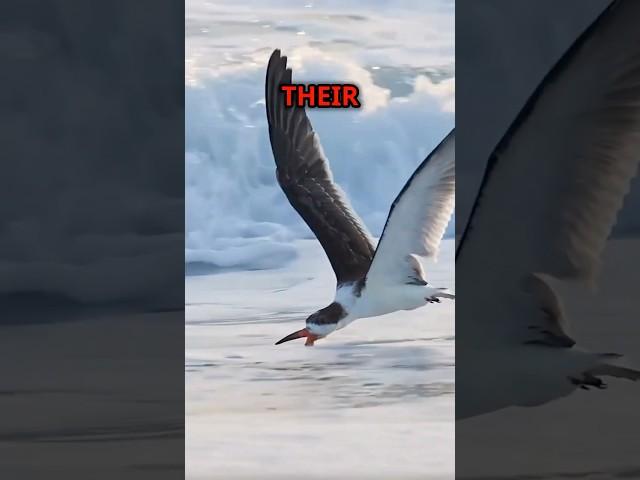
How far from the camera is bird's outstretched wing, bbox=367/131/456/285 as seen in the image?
4.73m

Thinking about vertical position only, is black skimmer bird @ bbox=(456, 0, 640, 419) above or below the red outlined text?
below

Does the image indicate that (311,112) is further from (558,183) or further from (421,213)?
(558,183)

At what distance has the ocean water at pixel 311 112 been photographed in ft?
15.6

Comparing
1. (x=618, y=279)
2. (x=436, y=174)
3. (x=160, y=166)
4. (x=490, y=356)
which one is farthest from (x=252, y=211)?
(x=618, y=279)

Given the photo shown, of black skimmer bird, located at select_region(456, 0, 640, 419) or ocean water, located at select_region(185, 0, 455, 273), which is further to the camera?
ocean water, located at select_region(185, 0, 455, 273)

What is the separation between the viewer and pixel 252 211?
4.77m

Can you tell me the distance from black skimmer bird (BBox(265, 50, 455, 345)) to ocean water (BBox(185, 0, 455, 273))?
0.04m

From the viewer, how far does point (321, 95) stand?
4770 millimetres

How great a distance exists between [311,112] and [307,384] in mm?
930

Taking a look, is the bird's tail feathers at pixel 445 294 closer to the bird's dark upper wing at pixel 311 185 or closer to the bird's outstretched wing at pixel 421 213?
the bird's outstretched wing at pixel 421 213

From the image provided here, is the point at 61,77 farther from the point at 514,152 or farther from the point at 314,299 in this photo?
the point at 514,152

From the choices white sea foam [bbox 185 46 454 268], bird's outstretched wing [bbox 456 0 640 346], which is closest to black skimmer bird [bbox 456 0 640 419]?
bird's outstretched wing [bbox 456 0 640 346]

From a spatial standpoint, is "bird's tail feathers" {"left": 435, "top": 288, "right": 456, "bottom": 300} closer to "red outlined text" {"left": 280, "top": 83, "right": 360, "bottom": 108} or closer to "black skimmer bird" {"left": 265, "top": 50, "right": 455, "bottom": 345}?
"black skimmer bird" {"left": 265, "top": 50, "right": 455, "bottom": 345}

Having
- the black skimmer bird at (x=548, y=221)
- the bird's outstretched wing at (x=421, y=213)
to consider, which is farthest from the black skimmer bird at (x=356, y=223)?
the black skimmer bird at (x=548, y=221)
